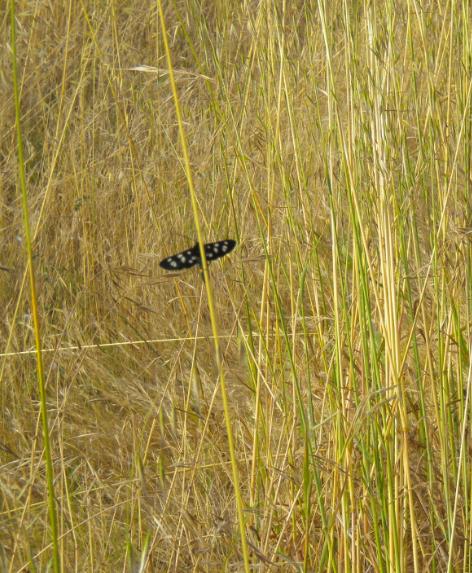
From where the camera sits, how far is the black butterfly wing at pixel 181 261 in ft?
Result: 2.45

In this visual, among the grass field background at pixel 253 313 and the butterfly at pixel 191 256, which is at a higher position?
the butterfly at pixel 191 256

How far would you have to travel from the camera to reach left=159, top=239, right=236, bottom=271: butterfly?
747mm

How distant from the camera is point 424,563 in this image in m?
0.97

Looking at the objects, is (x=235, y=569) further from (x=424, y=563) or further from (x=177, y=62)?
(x=177, y=62)

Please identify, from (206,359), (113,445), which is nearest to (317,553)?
(113,445)

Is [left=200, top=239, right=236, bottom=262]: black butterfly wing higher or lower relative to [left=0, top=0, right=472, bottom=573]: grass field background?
higher

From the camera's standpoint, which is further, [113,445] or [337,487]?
[113,445]

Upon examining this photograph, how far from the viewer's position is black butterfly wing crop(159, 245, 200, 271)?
75cm

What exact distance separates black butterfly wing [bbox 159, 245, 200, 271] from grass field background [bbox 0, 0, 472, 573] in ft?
0.24

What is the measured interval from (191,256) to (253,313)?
0.24 metres

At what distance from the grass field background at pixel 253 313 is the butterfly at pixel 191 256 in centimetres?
6

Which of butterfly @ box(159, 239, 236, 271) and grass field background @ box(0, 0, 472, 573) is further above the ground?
butterfly @ box(159, 239, 236, 271)

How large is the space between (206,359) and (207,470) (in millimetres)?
433

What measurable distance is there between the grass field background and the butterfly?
61 mm
